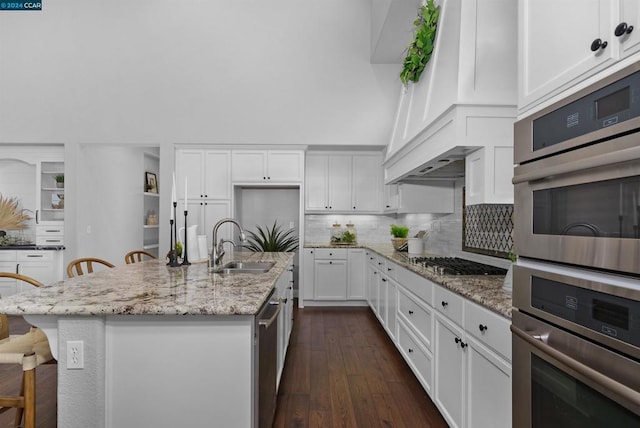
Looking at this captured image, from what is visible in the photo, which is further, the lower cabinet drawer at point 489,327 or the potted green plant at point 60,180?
the potted green plant at point 60,180

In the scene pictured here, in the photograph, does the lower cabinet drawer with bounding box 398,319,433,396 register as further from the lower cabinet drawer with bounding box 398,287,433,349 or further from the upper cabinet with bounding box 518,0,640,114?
the upper cabinet with bounding box 518,0,640,114

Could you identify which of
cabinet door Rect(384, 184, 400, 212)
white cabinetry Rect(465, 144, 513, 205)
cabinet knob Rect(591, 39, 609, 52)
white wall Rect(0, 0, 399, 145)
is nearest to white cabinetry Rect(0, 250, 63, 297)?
white wall Rect(0, 0, 399, 145)

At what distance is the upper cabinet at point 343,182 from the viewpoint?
5305mm

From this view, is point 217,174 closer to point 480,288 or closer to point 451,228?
point 451,228

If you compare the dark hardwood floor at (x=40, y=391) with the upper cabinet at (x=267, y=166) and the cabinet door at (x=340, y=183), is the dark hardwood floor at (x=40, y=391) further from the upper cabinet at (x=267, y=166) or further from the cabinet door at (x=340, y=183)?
the cabinet door at (x=340, y=183)

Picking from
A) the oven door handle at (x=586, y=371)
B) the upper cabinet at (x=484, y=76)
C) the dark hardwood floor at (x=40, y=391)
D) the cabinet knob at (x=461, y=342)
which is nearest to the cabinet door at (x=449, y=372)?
the cabinet knob at (x=461, y=342)

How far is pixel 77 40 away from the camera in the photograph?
4.84 meters

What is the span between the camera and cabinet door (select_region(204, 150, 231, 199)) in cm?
502

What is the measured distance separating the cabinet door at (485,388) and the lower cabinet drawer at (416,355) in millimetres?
583

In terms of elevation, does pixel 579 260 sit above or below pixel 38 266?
above

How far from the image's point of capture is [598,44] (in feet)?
2.89

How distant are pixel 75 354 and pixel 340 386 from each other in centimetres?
178

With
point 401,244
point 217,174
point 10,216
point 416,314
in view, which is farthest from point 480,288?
point 10,216

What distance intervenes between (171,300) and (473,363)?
1.38 m
